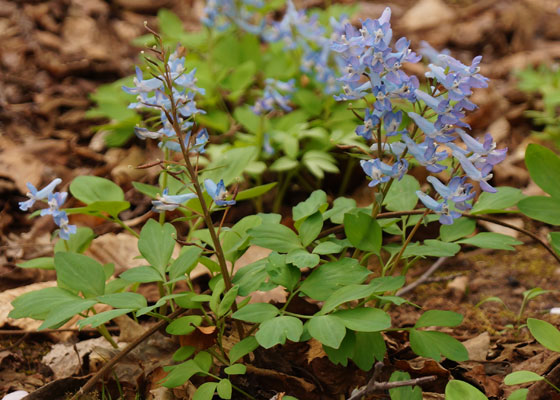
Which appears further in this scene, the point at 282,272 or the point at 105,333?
the point at 105,333

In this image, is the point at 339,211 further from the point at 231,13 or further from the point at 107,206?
the point at 231,13

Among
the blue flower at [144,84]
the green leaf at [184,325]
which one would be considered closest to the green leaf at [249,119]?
the blue flower at [144,84]

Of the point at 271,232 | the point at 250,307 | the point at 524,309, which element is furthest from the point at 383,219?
the point at 524,309

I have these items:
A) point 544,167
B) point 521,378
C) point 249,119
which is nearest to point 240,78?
point 249,119

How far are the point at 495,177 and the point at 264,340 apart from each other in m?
2.26

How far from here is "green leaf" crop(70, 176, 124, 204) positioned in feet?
6.38

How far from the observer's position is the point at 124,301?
1.53 metres

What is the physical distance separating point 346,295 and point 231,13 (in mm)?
2700

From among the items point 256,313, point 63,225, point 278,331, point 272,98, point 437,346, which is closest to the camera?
point 278,331

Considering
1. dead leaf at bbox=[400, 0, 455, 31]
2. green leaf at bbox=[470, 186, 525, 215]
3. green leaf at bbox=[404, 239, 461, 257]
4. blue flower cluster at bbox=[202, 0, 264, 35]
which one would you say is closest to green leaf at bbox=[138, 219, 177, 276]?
green leaf at bbox=[404, 239, 461, 257]

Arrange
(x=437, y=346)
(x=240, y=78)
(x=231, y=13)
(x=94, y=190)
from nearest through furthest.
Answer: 1. (x=437, y=346)
2. (x=94, y=190)
3. (x=240, y=78)
4. (x=231, y=13)

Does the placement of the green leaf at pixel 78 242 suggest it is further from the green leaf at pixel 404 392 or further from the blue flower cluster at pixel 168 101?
the green leaf at pixel 404 392

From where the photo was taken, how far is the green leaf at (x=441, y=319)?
1.60 metres

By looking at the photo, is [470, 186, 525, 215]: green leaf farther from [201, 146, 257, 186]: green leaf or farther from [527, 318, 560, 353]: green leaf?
[201, 146, 257, 186]: green leaf
